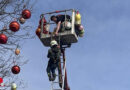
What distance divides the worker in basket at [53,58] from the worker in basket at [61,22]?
64cm

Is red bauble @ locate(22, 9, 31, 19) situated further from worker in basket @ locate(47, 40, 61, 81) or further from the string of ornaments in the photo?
worker in basket @ locate(47, 40, 61, 81)

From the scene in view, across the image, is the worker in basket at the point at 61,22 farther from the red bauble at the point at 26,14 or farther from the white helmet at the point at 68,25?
the red bauble at the point at 26,14

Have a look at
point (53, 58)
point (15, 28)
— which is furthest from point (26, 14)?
point (53, 58)

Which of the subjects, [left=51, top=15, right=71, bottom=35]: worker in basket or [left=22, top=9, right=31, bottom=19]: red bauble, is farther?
[left=51, top=15, right=71, bottom=35]: worker in basket

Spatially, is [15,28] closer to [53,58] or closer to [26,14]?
[26,14]

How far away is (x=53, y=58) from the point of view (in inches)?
382

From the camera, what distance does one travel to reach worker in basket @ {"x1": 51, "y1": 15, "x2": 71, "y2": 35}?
10.3 meters

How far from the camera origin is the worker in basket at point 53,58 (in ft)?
31.9

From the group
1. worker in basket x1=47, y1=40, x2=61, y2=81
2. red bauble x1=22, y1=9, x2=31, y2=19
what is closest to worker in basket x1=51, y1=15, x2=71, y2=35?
worker in basket x1=47, y1=40, x2=61, y2=81

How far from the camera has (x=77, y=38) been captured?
1059 cm

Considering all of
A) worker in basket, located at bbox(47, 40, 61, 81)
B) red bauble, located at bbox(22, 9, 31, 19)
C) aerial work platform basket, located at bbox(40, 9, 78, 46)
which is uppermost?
red bauble, located at bbox(22, 9, 31, 19)

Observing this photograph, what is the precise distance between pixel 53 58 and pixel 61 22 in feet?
5.91

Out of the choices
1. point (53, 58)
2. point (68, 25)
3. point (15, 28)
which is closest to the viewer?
point (15, 28)

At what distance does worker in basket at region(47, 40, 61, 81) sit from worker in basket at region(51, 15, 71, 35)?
2.09ft
